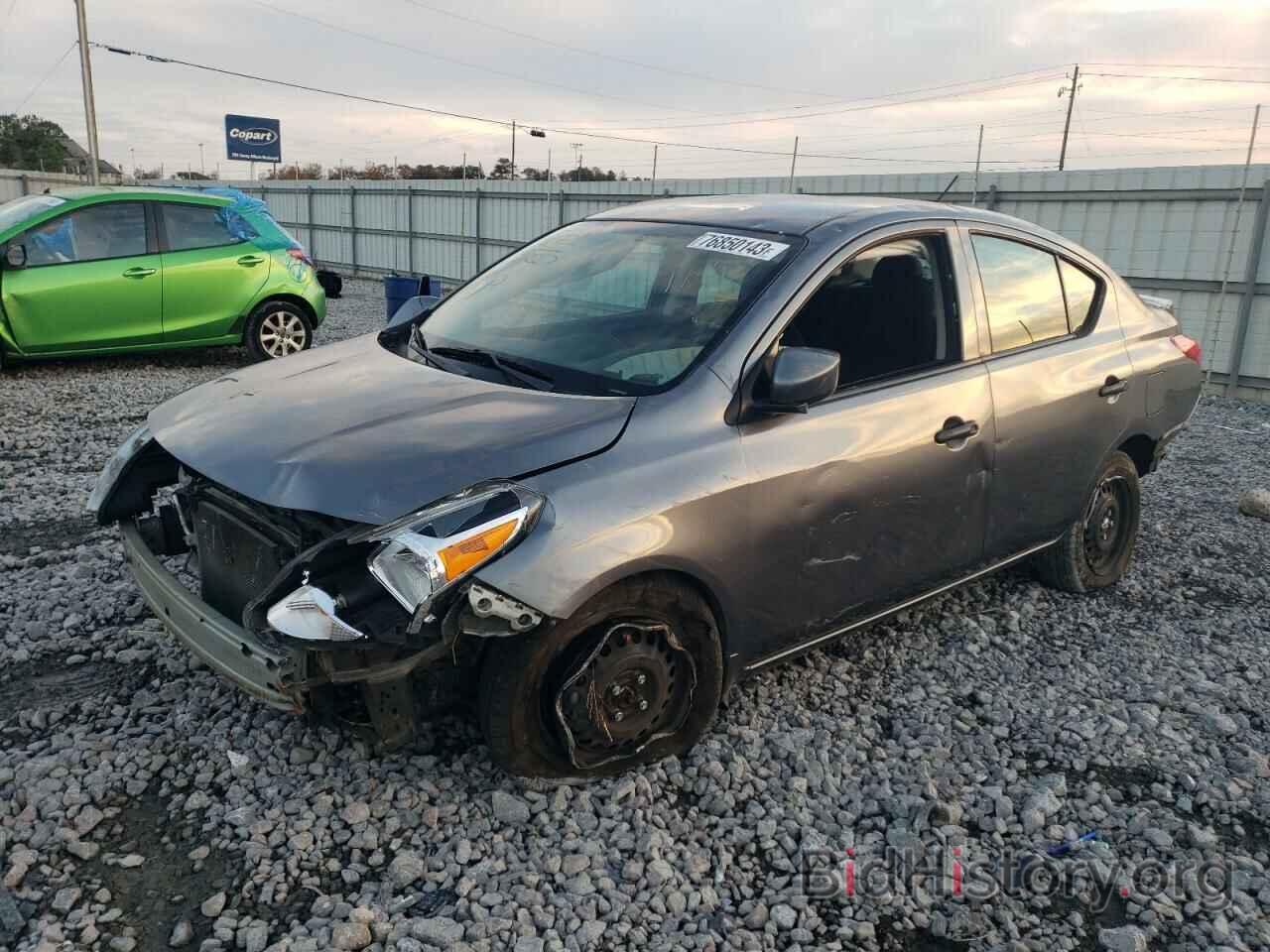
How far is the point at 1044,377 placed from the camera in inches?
155

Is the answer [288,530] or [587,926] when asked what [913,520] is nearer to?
[587,926]

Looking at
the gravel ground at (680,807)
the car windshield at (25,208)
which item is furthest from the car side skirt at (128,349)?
the gravel ground at (680,807)

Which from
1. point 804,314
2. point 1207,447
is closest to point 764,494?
point 804,314

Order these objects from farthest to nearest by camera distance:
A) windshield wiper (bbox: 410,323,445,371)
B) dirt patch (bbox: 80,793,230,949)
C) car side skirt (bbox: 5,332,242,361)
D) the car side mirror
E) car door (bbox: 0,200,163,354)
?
car side skirt (bbox: 5,332,242,361), car door (bbox: 0,200,163,354), windshield wiper (bbox: 410,323,445,371), the car side mirror, dirt patch (bbox: 80,793,230,949)

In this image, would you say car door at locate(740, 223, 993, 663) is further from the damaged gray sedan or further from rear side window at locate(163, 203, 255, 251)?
rear side window at locate(163, 203, 255, 251)

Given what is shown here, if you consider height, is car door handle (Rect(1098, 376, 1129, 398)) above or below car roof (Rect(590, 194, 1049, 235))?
below

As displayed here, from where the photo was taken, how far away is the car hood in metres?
2.53

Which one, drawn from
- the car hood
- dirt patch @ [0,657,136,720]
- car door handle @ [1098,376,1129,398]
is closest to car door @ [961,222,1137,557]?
car door handle @ [1098,376,1129,398]

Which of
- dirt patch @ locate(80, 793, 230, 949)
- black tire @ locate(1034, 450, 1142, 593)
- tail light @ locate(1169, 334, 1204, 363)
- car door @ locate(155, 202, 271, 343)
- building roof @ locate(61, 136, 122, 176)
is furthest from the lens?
building roof @ locate(61, 136, 122, 176)

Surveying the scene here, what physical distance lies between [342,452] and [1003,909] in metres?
2.12

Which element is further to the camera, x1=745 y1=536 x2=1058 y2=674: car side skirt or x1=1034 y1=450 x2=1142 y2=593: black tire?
x1=1034 y1=450 x2=1142 y2=593: black tire

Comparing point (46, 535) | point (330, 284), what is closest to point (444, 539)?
point (46, 535)

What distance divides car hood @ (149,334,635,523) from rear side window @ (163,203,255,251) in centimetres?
650

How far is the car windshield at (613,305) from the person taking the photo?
311 cm
